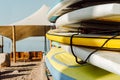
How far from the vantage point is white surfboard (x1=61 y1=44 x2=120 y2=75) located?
1.86 meters

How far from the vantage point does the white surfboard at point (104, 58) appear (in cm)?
186

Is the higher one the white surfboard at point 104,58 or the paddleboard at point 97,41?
the paddleboard at point 97,41

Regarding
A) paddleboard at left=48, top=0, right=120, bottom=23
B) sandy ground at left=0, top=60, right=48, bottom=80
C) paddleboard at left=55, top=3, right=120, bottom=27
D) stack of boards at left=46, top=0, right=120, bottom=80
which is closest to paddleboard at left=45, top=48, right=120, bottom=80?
stack of boards at left=46, top=0, right=120, bottom=80

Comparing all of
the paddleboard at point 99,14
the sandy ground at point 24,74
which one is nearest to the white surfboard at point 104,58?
the paddleboard at point 99,14

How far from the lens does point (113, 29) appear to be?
8.17ft

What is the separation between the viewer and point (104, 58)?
198 cm

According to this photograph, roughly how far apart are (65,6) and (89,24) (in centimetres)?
34

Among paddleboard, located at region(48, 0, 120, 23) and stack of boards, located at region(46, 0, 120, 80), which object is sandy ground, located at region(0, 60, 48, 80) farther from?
stack of boards, located at region(46, 0, 120, 80)

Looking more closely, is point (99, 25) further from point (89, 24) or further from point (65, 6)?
point (65, 6)

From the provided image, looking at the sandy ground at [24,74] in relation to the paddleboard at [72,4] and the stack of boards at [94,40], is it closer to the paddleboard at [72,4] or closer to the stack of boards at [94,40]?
the paddleboard at [72,4]

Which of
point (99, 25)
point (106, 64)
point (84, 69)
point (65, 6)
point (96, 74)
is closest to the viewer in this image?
point (106, 64)

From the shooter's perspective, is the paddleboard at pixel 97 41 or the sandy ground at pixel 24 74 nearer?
the paddleboard at pixel 97 41

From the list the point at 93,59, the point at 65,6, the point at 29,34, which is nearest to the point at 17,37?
the point at 29,34

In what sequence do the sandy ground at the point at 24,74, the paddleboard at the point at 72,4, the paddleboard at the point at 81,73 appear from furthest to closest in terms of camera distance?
the sandy ground at the point at 24,74 → the paddleboard at the point at 72,4 → the paddleboard at the point at 81,73
